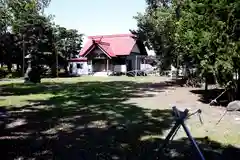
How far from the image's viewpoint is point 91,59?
4738 cm

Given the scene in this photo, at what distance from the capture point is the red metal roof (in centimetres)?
4584

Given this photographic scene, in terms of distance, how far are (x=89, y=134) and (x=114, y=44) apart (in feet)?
130

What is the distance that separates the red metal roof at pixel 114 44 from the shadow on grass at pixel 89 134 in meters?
32.4

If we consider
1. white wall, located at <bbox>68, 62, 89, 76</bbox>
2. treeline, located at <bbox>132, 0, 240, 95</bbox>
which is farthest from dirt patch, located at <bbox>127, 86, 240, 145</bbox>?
white wall, located at <bbox>68, 62, 89, 76</bbox>

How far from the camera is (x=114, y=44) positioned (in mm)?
48000

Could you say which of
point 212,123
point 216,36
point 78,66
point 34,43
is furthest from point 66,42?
point 212,123

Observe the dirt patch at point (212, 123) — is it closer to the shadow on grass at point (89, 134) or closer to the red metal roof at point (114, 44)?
the shadow on grass at point (89, 134)

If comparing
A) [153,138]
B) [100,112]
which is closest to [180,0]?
[100,112]

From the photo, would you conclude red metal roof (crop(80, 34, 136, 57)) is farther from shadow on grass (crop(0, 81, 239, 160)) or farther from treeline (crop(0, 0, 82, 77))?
shadow on grass (crop(0, 81, 239, 160))

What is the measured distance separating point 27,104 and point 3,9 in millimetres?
8644

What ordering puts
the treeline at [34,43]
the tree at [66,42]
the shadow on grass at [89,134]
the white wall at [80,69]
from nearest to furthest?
the shadow on grass at [89,134] < the treeline at [34,43] < the tree at [66,42] < the white wall at [80,69]

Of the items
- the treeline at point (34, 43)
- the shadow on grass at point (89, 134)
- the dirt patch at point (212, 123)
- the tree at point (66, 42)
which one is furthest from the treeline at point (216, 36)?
the tree at point (66, 42)

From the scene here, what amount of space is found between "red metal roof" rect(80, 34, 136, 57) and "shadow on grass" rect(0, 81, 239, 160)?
32425mm

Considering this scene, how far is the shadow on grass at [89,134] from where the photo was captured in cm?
708
